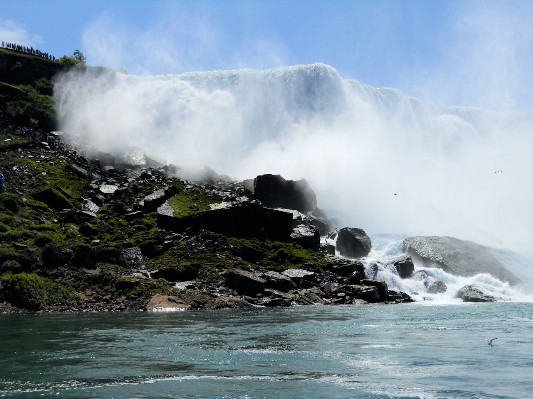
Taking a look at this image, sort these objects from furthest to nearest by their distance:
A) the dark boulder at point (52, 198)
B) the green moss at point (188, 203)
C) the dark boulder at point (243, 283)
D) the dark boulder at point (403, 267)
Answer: the dark boulder at point (403, 267)
the green moss at point (188, 203)
the dark boulder at point (52, 198)
the dark boulder at point (243, 283)

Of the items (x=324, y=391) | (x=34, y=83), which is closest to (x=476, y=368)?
(x=324, y=391)

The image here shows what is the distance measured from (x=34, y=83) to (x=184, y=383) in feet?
494

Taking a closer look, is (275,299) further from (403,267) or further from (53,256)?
(403,267)

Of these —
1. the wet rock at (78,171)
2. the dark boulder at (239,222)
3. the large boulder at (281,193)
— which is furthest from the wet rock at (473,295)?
the wet rock at (78,171)

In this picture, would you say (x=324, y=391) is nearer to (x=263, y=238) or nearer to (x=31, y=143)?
(x=263, y=238)

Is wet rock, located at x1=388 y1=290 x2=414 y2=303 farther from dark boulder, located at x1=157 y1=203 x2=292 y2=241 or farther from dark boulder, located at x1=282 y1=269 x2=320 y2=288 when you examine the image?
dark boulder, located at x1=157 y1=203 x2=292 y2=241

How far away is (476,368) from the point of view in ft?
93.6

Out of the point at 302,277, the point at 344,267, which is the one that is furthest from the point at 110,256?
the point at 344,267

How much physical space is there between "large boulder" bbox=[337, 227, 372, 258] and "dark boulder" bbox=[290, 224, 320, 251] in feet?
47.6

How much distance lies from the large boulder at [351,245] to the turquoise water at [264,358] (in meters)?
61.9

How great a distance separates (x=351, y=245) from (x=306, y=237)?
18014mm

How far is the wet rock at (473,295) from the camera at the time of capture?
94250mm

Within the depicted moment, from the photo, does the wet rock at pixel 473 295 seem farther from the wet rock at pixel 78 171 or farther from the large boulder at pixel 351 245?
the wet rock at pixel 78 171

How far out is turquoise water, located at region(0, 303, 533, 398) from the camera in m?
24.2
